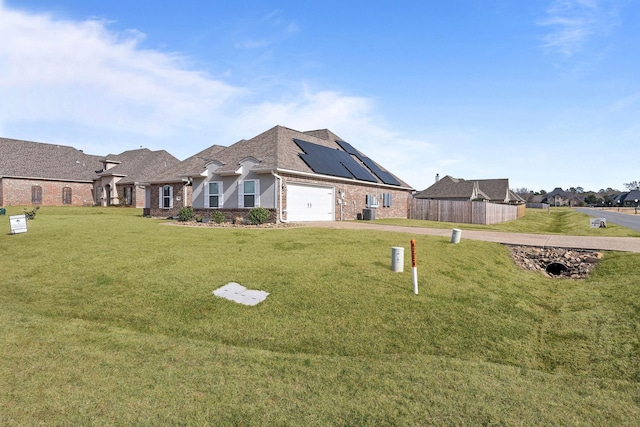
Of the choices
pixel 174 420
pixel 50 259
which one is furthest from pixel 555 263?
pixel 50 259

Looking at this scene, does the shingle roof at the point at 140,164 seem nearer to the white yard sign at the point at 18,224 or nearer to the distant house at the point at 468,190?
the white yard sign at the point at 18,224

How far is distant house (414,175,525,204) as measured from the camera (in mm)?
57750

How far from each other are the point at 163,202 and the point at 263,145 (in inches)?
381

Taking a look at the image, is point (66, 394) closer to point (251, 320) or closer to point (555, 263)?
Answer: point (251, 320)

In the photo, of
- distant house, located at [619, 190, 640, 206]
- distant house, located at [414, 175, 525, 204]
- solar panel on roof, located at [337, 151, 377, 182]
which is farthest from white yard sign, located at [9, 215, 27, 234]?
distant house, located at [619, 190, 640, 206]

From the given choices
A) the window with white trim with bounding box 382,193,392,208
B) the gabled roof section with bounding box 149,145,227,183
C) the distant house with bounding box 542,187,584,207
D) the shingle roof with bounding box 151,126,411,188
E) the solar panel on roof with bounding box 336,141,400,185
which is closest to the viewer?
the shingle roof with bounding box 151,126,411,188

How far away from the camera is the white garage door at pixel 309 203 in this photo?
2181cm

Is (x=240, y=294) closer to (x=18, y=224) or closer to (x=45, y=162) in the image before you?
(x=18, y=224)

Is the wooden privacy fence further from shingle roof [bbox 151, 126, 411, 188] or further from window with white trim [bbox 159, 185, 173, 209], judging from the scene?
window with white trim [bbox 159, 185, 173, 209]

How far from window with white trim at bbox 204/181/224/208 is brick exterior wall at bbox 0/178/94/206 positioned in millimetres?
27805

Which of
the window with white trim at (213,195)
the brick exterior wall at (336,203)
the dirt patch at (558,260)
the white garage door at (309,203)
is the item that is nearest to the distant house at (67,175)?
the brick exterior wall at (336,203)

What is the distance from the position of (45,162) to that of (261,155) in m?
33.9

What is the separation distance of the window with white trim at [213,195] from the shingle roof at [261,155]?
1.01 meters

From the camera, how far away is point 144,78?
16422 mm
